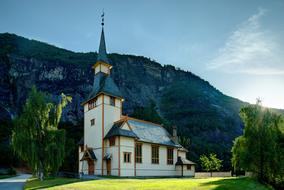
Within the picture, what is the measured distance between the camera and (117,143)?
33.0m

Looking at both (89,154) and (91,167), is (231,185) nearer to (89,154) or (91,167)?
(89,154)

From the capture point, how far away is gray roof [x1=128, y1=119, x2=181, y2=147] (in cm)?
3715

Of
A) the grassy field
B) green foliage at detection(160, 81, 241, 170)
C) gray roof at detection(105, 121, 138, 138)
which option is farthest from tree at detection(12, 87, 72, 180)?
green foliage at detection(160, 81, 241, 170)

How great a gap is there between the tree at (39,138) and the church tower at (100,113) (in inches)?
266

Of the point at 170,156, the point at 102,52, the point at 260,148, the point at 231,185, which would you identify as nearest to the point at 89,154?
the point at 170,156

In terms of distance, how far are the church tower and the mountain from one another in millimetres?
44271

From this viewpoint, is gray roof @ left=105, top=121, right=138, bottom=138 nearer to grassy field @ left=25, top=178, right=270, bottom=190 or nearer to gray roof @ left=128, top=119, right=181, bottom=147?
gray roof @ left=128, top=119, right=181, bottom=147

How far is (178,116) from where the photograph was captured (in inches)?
5330

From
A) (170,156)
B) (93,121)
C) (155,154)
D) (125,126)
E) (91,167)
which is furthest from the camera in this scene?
(170,156)

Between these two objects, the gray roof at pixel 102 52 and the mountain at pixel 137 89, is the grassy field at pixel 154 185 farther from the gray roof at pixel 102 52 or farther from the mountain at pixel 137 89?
the mountain at pixel 137 89

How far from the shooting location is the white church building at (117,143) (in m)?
33.4

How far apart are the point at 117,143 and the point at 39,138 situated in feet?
28.3

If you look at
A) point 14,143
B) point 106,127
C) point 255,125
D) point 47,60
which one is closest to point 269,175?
point 255,125

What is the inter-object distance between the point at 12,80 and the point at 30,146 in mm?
87575
